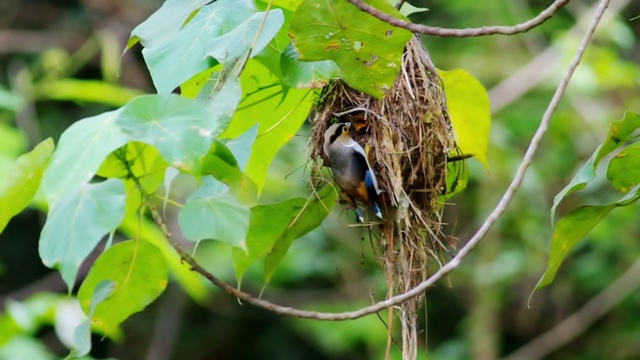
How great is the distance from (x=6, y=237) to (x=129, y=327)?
0.90 m

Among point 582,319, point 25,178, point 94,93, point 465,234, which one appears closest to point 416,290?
point 25,178

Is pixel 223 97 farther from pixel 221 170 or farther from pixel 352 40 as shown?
pixel 352 40

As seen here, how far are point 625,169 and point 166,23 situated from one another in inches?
27.3

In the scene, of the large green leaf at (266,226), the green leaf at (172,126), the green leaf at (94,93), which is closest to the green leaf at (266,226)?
the large green leaf at (266,226)

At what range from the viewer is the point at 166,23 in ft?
3.90

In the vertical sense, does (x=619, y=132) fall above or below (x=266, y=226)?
above

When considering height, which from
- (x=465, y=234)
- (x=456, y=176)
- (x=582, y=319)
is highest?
(x=456, y=176)

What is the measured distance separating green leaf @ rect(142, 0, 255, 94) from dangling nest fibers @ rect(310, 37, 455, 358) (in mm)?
291

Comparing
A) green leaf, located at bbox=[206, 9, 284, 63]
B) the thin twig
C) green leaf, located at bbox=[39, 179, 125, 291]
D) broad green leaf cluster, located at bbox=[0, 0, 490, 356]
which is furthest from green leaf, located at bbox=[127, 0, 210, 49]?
the thin twig

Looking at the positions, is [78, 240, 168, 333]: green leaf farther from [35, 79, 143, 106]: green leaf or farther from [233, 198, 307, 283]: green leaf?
[35, 79, 143, 106]: green leaf

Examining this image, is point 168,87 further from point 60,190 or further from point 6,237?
point 6,237

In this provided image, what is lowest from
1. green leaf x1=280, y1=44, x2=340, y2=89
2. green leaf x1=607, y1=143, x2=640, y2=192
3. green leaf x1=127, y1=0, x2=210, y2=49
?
green leaf x1=607, y1=143, x2=640, y2=192

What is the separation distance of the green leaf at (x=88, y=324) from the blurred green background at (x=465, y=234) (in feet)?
6.57

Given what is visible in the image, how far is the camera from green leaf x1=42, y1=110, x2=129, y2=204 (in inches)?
34.5
